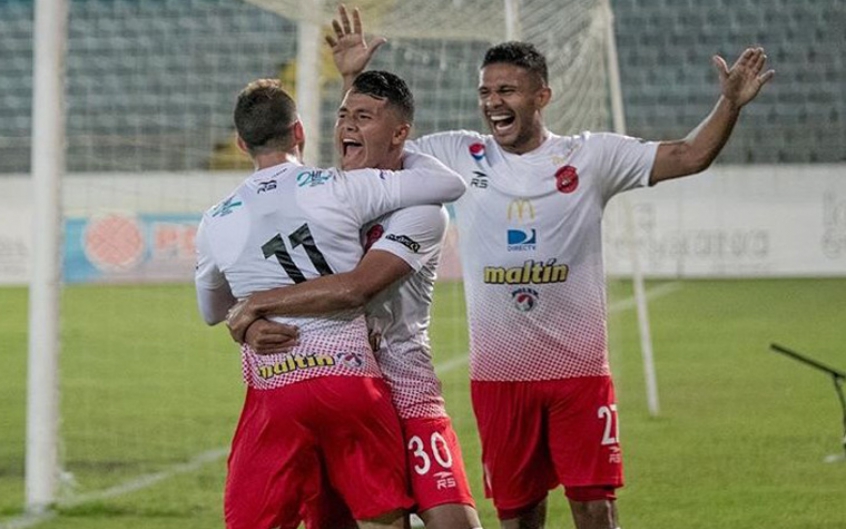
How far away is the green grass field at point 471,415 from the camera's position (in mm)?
8016

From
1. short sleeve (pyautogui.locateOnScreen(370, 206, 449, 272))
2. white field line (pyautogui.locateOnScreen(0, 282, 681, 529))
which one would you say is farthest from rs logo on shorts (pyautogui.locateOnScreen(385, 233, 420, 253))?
white field line (pyautogui.locateOnScreen(0, 282, 681, 529))

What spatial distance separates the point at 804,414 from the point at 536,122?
21.3ft

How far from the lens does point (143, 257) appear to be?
23625mm

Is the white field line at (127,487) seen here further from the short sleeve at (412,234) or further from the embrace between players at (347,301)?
the short sleeve at (412,234)

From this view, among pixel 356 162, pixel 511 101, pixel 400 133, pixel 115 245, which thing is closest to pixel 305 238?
pixel 356 162

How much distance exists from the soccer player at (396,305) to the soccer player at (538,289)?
0.84m

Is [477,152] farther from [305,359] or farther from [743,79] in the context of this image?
[305,359]

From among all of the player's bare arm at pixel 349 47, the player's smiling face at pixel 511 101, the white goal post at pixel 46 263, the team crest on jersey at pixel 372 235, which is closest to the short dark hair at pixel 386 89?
the team crest on jersey at pixel 372 235

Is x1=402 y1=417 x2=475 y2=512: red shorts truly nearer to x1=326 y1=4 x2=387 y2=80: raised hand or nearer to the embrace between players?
the embrace between players

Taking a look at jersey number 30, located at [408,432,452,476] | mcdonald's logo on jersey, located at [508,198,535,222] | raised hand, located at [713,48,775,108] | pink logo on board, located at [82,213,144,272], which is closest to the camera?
jersey number 30, located at [408,432,452,476]

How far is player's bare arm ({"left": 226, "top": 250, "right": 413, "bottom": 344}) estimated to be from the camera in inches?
177

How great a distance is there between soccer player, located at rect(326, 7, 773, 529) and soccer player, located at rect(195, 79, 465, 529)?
3.74ft

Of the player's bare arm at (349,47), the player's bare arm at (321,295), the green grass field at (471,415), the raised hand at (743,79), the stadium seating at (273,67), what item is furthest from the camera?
the stadium seating at (273,67)

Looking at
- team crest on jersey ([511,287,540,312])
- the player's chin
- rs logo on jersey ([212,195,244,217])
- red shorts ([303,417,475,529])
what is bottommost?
red shorts ([303,417,475,529])
